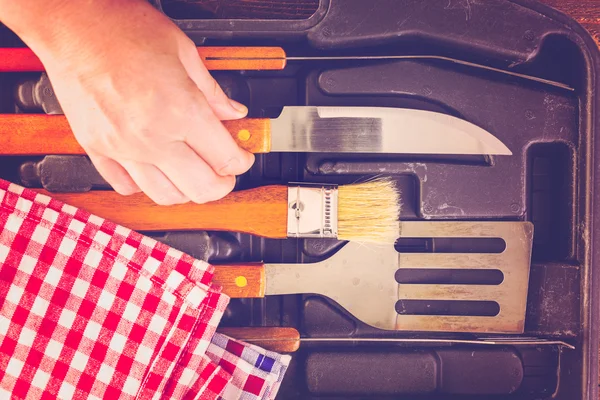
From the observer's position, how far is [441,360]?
63 centimetres

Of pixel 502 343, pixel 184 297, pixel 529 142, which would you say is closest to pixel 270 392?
pixel 184 297

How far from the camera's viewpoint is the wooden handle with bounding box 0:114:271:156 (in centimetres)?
57

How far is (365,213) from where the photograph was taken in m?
0.59

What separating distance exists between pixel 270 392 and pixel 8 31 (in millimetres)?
492

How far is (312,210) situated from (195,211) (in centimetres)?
12

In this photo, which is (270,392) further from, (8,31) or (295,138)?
(8,31)

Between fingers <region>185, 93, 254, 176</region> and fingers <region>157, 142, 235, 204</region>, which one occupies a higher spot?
fingers <region>185, 93, 254, 176</region>

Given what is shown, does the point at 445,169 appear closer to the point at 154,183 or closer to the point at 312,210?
the point at 312,210

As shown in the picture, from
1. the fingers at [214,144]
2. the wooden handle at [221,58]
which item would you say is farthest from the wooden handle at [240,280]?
the wooden handle at [221,58]

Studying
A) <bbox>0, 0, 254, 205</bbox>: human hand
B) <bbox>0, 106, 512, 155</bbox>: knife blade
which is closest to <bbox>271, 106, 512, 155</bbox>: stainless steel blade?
<bbox>0, 106, 512, 155</bbox>: knife blade

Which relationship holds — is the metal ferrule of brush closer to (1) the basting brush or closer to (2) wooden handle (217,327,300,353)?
(1) the basting brush

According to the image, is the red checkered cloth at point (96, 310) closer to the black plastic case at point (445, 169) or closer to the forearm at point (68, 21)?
the black plastic case at point (445, 169)

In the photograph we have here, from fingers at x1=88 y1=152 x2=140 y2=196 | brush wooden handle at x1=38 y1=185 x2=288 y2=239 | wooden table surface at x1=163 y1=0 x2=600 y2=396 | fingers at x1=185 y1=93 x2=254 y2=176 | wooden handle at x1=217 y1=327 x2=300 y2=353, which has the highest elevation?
wooden table surface at x1=163 y1=0 x2=600 y2=396

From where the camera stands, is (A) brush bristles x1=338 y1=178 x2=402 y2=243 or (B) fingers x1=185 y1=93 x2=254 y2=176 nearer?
(B) fingers x1=185 y1=93 x2=254 y2=176
